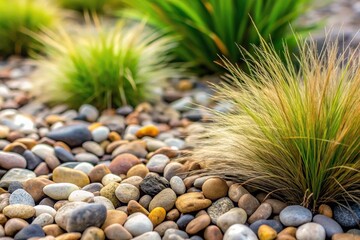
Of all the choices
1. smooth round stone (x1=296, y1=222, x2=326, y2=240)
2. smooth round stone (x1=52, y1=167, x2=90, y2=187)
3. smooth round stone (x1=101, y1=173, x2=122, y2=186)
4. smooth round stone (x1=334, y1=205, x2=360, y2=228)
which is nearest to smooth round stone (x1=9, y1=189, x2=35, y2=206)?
smooth round stone (x1=52, y1=167, x2=90, y2=187)

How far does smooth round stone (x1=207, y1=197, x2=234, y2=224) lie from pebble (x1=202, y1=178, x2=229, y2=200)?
0.02m

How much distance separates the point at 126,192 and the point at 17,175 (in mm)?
546

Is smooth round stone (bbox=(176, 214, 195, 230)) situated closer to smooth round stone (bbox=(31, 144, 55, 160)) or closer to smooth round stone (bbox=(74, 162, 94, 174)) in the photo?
smooth round stone (bbox=(74, 162, 94, 174))

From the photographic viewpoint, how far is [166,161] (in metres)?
2.53

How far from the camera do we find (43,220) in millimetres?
2072

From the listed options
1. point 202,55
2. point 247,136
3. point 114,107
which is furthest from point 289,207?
point 202,55

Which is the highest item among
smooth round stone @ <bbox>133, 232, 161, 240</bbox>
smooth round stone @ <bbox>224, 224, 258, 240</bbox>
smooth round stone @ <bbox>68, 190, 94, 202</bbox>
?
smooth round stone @ <bbox>68, 190, 94, 202</bbox>

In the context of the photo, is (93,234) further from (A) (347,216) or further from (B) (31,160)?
(A) (347,216)

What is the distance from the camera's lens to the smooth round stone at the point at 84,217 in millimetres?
1947

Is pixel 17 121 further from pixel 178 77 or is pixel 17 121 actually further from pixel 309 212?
pixel 309 212

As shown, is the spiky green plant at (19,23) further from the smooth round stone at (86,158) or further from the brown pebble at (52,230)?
the brown pebble at (52,230)

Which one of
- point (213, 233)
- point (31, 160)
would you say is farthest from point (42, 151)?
point (213, 233)

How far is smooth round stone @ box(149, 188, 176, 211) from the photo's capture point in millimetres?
2170

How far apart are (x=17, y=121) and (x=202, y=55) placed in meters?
1.36
